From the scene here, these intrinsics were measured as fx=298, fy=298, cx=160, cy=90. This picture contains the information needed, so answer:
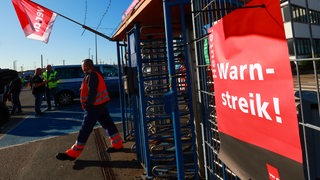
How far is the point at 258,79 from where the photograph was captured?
1564 mm

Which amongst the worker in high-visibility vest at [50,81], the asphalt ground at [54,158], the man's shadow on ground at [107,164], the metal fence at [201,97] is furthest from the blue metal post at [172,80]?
the worker in high-visibility vest at [50,81]

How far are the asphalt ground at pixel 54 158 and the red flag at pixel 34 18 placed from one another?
2.56 metres

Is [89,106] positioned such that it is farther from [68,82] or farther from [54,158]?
[68,82]

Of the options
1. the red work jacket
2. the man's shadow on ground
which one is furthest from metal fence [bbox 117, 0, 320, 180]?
the red work jacket

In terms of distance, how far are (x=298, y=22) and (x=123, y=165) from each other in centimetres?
445

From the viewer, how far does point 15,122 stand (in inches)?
418

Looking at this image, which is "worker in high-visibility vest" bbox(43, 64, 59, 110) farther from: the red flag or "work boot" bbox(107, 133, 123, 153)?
"work boot" bbox(107, 133, 123, 153)

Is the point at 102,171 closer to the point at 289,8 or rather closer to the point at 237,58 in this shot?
the point at 237,58

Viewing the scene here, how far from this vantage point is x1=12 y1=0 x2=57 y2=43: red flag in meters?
6.59

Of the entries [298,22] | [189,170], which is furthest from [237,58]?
[189,170]

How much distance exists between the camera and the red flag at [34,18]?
21.6 feet

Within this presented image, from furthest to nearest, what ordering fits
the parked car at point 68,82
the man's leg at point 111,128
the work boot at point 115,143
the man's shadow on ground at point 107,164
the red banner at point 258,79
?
the parked car at point 68,82, the work boot at point 115,143, the man's leg at point 111,128, the man's shadow on ground at point 107,164, the red banner at point 258,79

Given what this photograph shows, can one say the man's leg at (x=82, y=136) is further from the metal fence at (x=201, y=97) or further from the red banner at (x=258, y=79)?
the red banner at (x=258, y=79)

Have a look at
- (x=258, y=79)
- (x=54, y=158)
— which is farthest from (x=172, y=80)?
(x=54, y=158)
